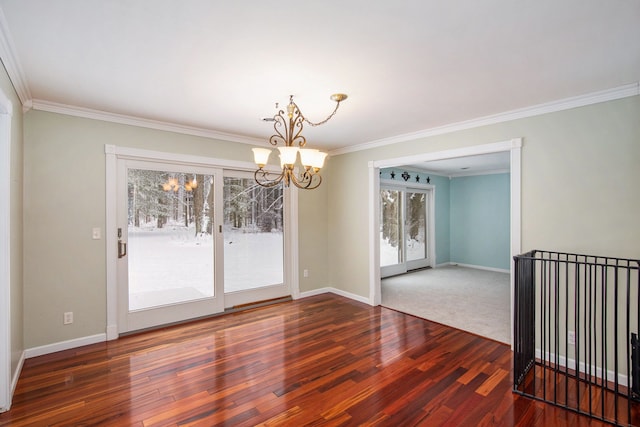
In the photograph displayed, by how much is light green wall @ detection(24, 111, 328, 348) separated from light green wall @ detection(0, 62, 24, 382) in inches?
6.9

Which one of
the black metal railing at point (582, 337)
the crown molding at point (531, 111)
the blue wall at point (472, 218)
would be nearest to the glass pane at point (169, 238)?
the crown molding at point (531, 111)

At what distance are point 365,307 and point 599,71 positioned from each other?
11.8 ft

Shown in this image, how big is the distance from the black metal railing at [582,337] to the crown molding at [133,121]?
3.62m

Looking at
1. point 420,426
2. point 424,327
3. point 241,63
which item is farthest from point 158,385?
point 424,327

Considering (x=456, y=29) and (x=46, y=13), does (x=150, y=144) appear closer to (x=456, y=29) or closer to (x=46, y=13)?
(x=46, y=13)

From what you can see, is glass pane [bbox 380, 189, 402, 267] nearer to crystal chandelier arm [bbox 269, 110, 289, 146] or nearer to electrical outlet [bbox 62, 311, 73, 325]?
crystal chandelier arm [bbox 269, 110, 289, 146]

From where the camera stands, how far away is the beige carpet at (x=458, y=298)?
12.9ft

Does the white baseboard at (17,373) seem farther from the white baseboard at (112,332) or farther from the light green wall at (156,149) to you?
the white baseboard at (112,332)

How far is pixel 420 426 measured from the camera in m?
2.07

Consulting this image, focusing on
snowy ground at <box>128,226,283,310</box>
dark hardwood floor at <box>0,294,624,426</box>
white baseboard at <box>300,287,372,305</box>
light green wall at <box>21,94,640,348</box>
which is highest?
light green wall at <box>21,94,640,348</box>

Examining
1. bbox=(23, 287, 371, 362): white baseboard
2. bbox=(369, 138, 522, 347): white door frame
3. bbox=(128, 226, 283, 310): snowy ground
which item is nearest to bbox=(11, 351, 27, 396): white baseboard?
bbox=(23, 287, 371, 362): white baseboard

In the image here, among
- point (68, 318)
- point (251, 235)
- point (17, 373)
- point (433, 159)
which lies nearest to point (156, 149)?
point (251, 235)

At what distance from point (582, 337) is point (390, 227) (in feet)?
14.1

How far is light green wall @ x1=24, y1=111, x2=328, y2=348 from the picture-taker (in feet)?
9.96
